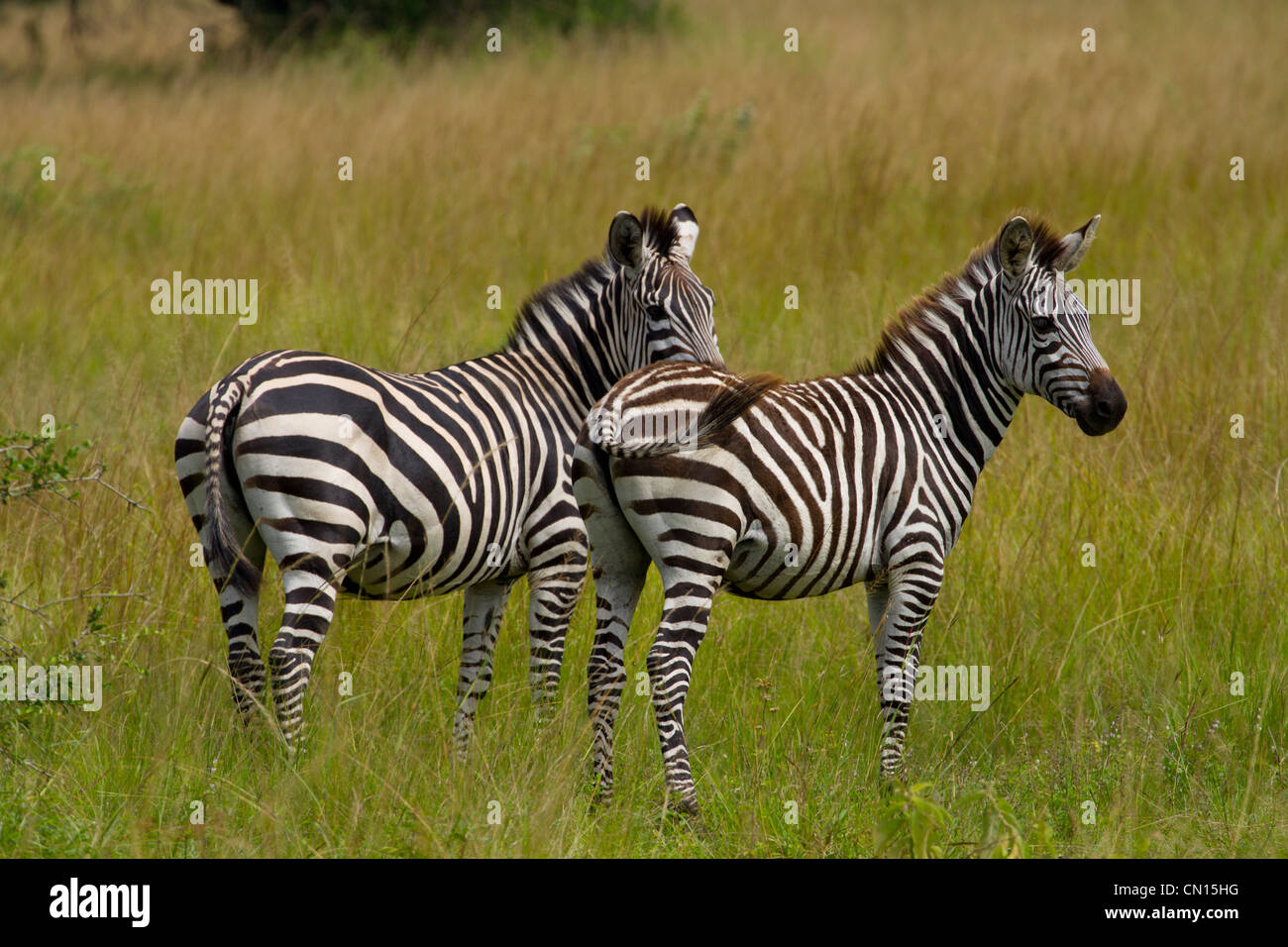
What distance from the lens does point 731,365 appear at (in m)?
8.09

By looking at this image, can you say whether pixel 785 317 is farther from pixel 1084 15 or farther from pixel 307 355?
pixel 1084 15

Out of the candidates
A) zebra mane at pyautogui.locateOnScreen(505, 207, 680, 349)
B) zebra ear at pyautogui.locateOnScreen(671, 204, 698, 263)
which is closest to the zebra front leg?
zebra mane at pyautogui.locateOnScreen(505, 207, 680, 349)

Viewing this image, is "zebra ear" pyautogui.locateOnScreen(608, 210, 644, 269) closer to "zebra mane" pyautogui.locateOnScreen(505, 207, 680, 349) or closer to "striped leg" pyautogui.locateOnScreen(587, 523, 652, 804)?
"zebra mane" pyautogui.locateOnScreen(505, 207, 680, 349)

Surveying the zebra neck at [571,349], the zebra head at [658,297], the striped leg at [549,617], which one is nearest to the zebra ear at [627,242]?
the zebra head at [658,297]

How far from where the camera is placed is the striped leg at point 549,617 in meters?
4.64

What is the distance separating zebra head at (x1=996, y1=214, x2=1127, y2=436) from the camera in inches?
177

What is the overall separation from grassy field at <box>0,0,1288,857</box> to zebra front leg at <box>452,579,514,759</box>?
0.16 metres

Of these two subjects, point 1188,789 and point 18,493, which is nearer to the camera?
point 18,493

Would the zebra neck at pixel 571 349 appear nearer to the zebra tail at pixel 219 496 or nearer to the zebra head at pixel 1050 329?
the zebra tail at pixel 219 496

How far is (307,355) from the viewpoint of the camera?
14.3 feet

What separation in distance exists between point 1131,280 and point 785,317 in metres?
2.33

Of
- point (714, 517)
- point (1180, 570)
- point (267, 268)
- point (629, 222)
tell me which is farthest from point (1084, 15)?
point (714, 517)

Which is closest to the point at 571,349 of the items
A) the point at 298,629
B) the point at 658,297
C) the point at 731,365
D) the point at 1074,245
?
the point at 658,297

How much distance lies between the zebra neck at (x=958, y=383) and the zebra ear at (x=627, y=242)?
40.5 inches
